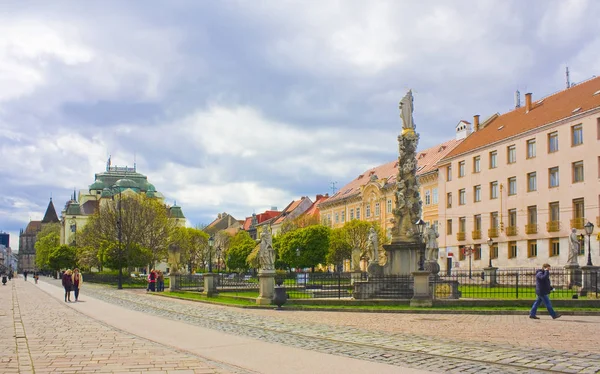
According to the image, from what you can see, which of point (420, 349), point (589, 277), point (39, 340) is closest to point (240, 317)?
point (39, 340)

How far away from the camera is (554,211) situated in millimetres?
47656

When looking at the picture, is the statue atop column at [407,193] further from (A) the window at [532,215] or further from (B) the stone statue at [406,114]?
(A) the window at [532,215]

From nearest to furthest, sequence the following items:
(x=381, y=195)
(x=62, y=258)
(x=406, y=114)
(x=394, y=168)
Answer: (x=406, y=114) → (x=381, y=195) → (x=394, y=168) → (x=62, y=258)

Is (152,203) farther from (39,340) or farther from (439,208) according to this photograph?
(39,340)

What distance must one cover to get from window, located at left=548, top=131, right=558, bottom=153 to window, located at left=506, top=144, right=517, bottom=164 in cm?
428

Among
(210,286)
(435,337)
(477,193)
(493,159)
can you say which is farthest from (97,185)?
(435,337)

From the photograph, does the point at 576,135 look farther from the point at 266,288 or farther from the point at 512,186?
the point at 266,288

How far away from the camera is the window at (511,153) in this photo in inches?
2068

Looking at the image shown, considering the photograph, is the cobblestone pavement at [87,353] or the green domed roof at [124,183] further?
the green domed roof at [124,183]

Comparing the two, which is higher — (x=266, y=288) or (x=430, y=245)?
(x=430, y=245)

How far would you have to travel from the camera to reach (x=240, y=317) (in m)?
20.6

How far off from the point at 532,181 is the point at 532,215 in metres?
2.68

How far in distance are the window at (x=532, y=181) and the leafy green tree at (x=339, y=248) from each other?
21660 mm

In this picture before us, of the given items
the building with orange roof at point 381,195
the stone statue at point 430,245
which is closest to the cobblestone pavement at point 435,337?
the stone statue at point 430,245
